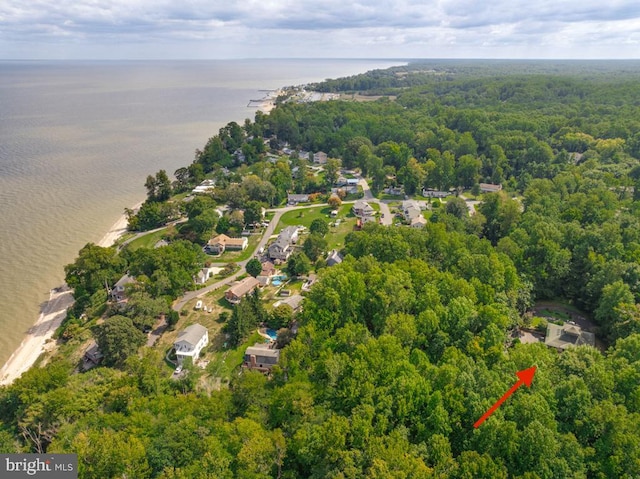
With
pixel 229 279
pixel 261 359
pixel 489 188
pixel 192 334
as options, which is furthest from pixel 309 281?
pixel 489 188

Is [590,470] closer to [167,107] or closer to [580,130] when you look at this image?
[580,130]

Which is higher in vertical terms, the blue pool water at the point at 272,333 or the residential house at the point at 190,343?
the residential house at the point at 190,343

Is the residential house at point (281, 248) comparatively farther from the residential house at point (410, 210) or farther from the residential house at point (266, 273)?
the residential house at point (410, 210)

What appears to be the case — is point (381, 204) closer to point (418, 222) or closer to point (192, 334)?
point (418, 222)

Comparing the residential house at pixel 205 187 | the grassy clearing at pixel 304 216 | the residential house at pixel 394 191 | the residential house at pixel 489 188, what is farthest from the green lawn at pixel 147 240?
the residential house at pixel 489 188

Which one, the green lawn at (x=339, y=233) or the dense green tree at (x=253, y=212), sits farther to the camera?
the dense green tree at (x=253, y=212)

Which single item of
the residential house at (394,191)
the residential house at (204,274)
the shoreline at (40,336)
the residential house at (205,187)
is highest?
the residential house at (394,191)
